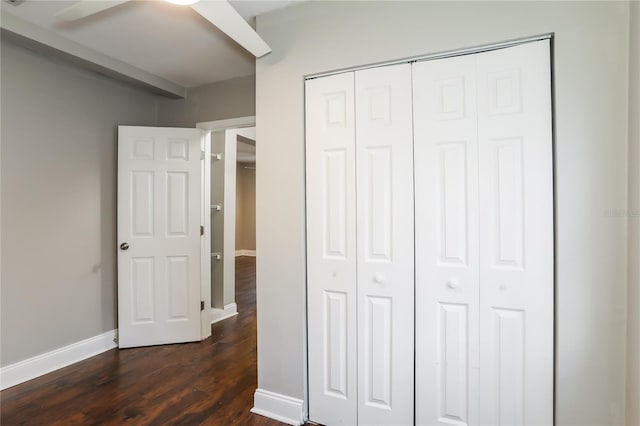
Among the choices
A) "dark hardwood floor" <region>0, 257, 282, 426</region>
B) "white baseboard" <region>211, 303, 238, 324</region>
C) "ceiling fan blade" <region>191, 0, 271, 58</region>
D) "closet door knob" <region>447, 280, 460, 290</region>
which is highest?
"ceiling fan blade" <region>191, 0, 271, 58</region>

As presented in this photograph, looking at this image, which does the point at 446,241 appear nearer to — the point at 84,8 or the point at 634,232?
the point at 634,232

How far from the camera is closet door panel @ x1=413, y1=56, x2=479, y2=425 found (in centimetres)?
158

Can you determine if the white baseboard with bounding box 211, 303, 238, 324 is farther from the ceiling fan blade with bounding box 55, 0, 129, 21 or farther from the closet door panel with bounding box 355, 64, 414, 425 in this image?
the ceiling fan blade with bounding box 55, 0, 129, 21

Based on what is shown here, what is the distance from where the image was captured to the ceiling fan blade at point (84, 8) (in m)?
1.54

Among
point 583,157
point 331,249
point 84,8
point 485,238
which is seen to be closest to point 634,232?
point 583,157

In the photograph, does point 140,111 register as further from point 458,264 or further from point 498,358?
point 498,358

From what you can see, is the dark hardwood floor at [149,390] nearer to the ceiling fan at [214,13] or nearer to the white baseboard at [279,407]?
the white baseboard at [279,407]

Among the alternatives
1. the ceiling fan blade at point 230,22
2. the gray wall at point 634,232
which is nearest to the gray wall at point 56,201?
the ceiling fan blade at point 230,22

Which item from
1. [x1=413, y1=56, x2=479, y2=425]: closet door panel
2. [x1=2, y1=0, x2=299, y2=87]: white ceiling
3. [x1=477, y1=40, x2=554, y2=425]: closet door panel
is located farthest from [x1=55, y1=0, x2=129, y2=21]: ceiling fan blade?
[x1=477, y1=40, x2=554, y2=425]: closet door panel

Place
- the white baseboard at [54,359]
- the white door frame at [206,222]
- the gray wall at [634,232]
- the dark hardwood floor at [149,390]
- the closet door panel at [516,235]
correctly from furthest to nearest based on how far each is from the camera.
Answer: the white door frame at [206,222] < the white baseboard at [54,359] < the dark hardwood floor at [149,390] < the closet door panel at [516,235] < the gray wall at [634,232]

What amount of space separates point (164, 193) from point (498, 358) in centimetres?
298

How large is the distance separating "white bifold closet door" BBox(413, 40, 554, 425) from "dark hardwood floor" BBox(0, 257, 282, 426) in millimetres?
1149

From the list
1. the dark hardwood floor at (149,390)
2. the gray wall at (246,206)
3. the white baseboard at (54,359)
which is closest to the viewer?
the dark hardwood floor at (149,390)

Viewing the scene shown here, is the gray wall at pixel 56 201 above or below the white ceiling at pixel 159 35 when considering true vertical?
below
